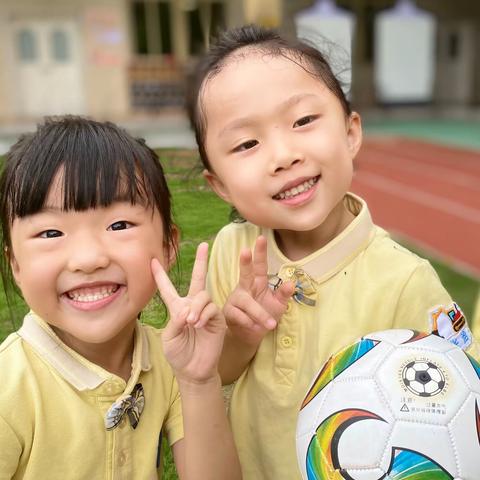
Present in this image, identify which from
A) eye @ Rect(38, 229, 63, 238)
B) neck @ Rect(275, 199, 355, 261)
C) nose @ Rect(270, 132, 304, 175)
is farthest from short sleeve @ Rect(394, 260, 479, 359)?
eye @ Rect(38, 229, 63, 238)

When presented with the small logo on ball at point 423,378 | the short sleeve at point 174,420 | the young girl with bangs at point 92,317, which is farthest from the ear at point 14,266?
the small logo on ball at point 423,378

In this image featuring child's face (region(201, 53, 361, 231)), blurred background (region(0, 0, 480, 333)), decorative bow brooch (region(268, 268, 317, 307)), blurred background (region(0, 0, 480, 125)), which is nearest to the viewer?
child's face (region(201, 53, 361, 231))

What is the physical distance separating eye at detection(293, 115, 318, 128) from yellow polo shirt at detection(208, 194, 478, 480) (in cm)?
27

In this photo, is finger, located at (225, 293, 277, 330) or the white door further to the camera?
the white door

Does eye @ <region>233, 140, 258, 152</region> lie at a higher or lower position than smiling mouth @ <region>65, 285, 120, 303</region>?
higher

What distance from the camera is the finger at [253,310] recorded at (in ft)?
4.91

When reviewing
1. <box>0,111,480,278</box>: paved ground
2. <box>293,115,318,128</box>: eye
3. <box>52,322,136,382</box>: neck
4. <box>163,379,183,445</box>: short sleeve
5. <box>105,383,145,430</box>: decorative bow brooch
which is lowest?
<box>0,111,480,278</box>: paved ground

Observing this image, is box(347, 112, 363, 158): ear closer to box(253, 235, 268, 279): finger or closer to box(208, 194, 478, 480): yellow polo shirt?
box(208, 194, 478, 480): yellow polo shirt

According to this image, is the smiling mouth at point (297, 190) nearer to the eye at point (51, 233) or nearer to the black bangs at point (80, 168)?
the black bangs at point (80, 168)

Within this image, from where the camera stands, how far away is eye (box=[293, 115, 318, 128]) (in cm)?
148

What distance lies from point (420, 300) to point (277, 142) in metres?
0.46

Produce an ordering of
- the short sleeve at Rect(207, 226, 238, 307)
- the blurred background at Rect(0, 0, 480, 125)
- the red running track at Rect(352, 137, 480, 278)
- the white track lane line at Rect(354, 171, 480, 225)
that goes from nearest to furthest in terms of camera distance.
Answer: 1. the short sleeve at Rect(207, 226, 238, 307)
2. the red running track at Rect(352, 137, 480, 278)
3. the white track lane line at Rect(354, 171, 480, 225)
4. the blurred background at Rect(0, 0, 480, 125)

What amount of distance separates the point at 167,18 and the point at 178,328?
50.2 feet

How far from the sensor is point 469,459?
1.24 metres
